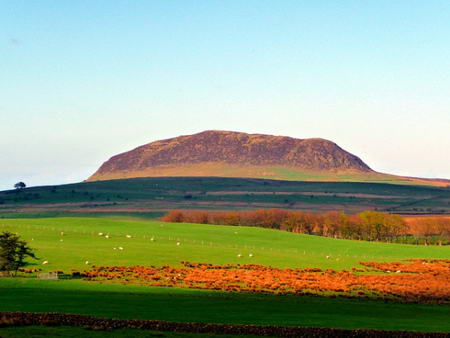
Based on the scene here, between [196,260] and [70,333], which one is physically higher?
[70,333]

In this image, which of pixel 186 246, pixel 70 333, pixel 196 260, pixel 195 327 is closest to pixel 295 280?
pixel 196 260

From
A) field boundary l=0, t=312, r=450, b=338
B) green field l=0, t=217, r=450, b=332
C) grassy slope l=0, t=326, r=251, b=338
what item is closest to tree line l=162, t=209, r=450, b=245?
green field l=0, t=217, r=450, b=332

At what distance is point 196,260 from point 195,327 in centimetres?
4898

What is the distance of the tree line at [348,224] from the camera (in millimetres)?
157000

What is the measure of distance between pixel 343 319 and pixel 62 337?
635 inches

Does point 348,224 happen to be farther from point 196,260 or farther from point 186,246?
point 196,260

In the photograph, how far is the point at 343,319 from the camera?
128ft

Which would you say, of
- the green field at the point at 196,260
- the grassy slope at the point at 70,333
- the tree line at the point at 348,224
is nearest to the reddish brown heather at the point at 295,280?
the green field at the point at 196,260

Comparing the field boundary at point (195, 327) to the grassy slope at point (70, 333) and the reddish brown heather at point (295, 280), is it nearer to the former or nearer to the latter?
the grassy slope at point (70, 333)

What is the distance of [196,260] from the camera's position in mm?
81438

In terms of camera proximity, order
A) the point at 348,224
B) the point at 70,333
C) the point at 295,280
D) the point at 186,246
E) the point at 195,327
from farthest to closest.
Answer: the point at 348,224 < the point at 186,246 < the point at 295,280 < the point at 195,327 < the point at 70,333

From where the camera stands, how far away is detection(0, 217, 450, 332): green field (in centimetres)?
3891

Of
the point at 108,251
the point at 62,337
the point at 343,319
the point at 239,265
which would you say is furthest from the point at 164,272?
the point at 62,337

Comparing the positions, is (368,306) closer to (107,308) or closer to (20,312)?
(107,308)
